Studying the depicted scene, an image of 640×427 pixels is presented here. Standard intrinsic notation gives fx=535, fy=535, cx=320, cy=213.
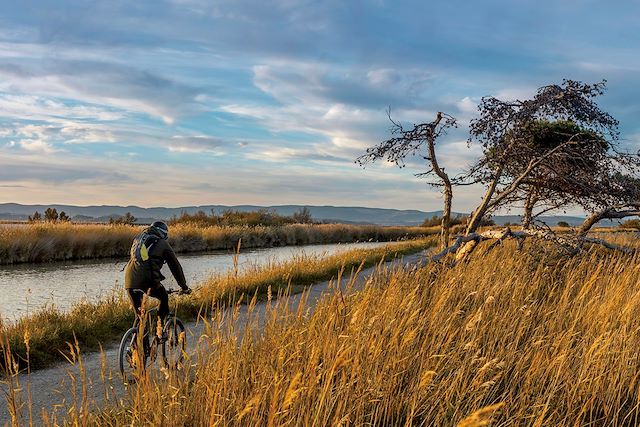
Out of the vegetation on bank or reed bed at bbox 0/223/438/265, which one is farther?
reed bed at bbox 0/223/438/265

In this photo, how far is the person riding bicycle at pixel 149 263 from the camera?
596 centimetres

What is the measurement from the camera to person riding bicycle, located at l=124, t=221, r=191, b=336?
235 inches

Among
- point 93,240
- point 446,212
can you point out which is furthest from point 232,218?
point 446,212

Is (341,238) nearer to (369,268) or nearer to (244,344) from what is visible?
(369,268)

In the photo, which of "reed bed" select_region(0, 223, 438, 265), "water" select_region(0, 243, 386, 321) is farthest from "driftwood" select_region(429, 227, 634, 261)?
"reed bed" select_region(0, 223, 438, 265)

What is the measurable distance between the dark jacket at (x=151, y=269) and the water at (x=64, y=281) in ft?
17.6

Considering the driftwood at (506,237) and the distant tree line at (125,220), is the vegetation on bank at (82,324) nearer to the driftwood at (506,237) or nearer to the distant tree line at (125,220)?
the driftwood at (506,237)

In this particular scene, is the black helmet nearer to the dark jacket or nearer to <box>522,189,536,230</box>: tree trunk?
the dark jacket

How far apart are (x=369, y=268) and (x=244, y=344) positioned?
15.2m

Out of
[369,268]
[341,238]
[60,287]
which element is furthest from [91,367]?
[341,238]

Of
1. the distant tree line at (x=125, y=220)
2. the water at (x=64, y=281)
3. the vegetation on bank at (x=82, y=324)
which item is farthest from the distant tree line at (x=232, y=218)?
the vegetation on bank at (x=82, y=324)

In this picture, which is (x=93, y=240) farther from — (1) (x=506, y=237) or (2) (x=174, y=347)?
(2) (x=174, y=347)

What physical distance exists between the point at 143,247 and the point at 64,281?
1304 centimetres

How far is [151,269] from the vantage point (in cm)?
600
